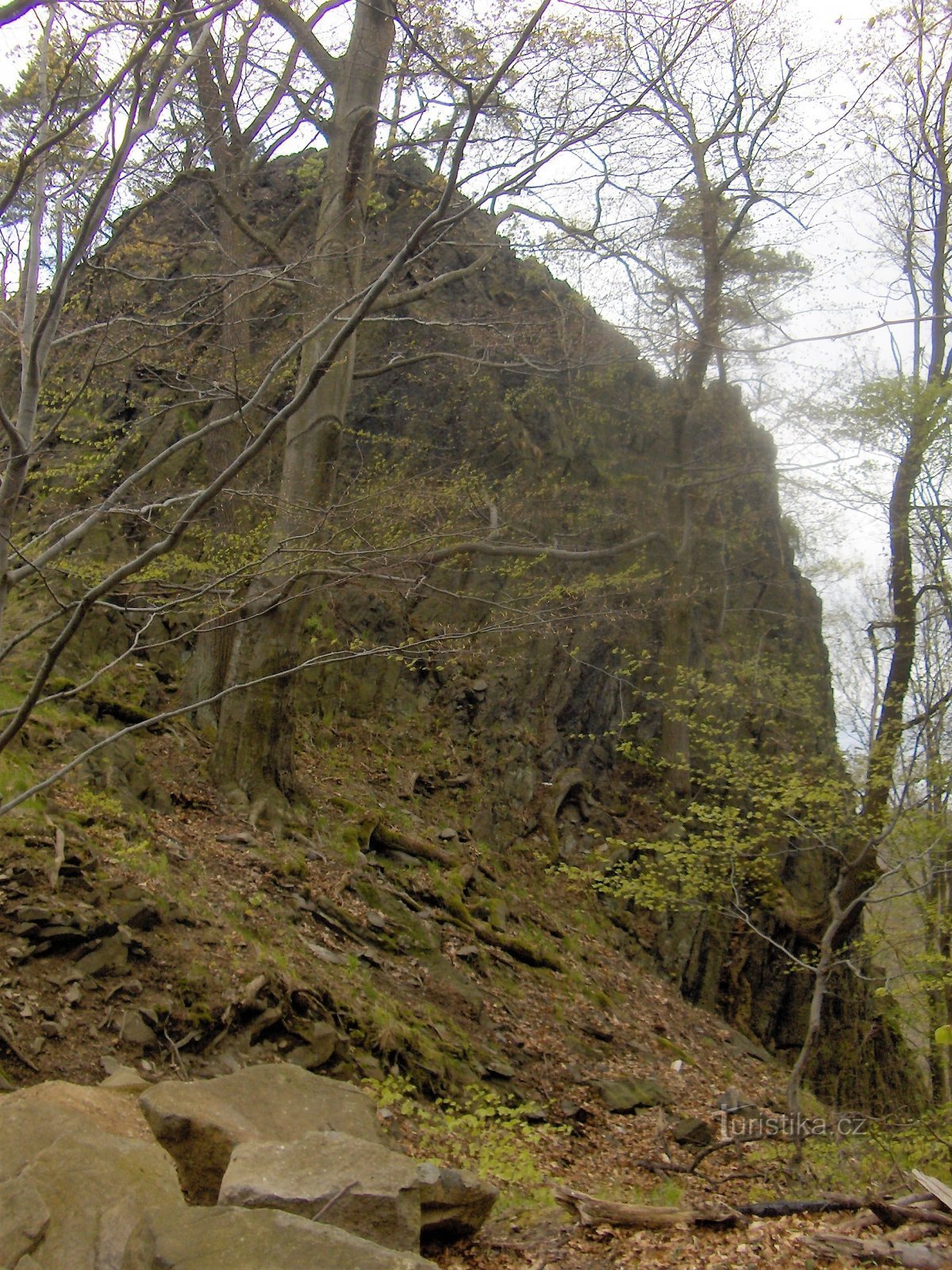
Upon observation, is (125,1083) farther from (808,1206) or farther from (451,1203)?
(808,1206)

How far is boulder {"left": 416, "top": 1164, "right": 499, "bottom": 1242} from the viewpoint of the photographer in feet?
13.4

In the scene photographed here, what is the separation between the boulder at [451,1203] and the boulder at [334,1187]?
224mm

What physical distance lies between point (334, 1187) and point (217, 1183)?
33.9 inches

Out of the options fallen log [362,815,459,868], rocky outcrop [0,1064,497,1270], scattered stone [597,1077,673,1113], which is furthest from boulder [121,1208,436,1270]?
fallen log [362,815,459,868]

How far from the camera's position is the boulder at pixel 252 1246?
2.99 metres

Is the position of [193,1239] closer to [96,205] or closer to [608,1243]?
[608,1243]

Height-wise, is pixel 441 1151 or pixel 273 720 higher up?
pixel 273 720

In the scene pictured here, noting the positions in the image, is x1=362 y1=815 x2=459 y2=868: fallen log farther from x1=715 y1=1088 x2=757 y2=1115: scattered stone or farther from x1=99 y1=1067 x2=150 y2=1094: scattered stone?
x1=99 y1=1067 x2=150 y2=1094: scattered stone

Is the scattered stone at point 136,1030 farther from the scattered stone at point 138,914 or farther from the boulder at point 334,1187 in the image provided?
the boulder at point 334,1187

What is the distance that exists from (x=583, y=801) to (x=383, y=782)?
3.26m

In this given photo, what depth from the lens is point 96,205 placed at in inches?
151

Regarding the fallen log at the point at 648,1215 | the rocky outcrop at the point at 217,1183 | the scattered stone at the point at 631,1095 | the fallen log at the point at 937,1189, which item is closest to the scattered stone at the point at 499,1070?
the scattered stone at the point at 631,1095

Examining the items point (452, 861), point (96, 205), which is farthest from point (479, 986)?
point (96, 205)

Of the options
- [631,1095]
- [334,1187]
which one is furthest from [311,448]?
[334,1187]
